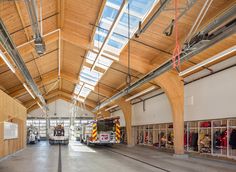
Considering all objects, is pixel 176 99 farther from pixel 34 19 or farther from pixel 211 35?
pixel 34 19

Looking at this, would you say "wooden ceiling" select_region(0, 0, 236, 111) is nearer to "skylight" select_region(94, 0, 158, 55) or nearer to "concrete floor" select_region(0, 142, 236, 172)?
"skylight" select_region(94, 0, 158, 55)

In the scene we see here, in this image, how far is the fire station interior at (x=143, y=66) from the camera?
38.2 feet

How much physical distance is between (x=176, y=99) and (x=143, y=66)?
2.69 m

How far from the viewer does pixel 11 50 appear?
1269 centimetres

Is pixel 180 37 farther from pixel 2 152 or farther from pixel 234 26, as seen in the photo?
pixel 2 152

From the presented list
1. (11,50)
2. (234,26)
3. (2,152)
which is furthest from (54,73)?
(234,26)

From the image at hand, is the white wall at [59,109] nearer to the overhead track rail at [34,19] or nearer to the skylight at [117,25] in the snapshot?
the skylight at [117,25]

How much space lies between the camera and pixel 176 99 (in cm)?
1884

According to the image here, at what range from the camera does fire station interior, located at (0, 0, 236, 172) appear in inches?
458

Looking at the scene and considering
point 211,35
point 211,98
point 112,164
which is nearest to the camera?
point 211,35

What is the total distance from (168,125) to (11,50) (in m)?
14.3

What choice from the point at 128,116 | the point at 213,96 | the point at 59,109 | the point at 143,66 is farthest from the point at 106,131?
the point at 59,109

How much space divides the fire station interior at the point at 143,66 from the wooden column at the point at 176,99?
0.19 feet

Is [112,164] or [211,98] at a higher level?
[211,98]
